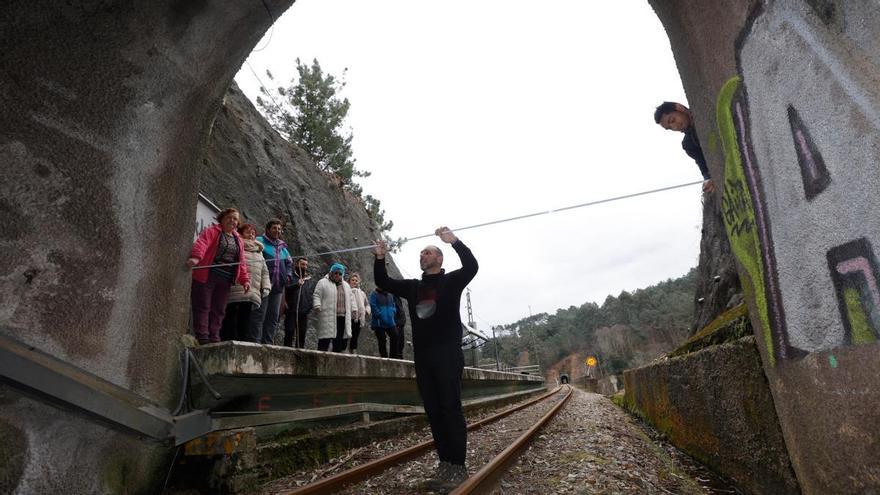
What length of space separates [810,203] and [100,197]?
4365mm

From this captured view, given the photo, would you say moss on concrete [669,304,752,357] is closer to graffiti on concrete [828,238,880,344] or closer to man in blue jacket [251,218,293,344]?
graffiti on concrete [828,238,880,344]

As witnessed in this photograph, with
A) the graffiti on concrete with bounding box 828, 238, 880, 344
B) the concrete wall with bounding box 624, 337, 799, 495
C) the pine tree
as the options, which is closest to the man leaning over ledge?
the concrete wall with bounding box 624, 337, 799, 495

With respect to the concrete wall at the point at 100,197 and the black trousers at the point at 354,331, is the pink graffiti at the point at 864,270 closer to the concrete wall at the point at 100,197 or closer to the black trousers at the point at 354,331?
the concrete wall at the point at 100,197

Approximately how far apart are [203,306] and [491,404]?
10.9 m

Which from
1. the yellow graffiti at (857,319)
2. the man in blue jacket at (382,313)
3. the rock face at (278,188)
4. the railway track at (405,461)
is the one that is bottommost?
the railway track at (405,461)

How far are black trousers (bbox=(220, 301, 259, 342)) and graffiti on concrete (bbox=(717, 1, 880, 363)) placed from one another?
518 centimetres

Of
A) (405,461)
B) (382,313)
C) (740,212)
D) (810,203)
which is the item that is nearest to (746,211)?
(740,212)

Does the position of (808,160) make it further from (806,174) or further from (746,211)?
(746,211)

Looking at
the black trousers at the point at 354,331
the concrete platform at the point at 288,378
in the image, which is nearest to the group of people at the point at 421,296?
the concrete platform at the point at 288,378

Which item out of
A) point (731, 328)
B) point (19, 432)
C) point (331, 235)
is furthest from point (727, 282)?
point (331, 235)

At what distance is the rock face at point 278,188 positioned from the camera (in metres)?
11.8

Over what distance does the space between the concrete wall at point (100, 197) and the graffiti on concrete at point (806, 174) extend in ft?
11.9

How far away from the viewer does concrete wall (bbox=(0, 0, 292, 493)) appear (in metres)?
2.89

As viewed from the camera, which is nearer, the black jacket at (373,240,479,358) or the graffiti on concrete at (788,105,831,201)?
the graffiti on concrete at (788,105,831,201)
